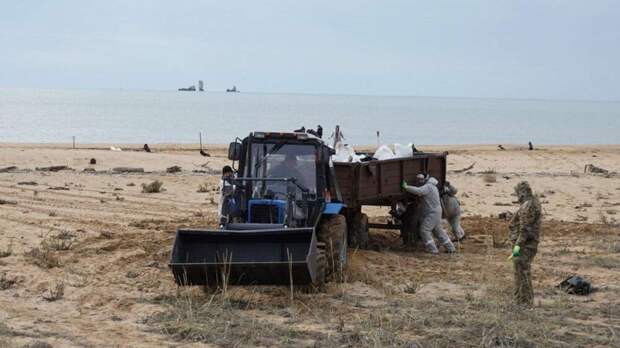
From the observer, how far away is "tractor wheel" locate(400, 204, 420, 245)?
15153mm

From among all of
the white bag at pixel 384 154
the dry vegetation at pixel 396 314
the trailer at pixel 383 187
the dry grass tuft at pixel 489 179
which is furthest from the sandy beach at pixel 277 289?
the dry grass tuft at pixel 489 179

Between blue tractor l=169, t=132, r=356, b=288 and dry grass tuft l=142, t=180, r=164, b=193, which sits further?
dry grass tuft l=142, t=180, r=164, b=193

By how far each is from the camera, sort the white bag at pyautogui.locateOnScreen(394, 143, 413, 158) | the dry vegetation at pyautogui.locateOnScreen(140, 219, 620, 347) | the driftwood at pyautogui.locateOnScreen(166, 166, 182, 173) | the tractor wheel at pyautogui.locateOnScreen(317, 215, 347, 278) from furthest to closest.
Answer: the driftwood at pyautogui.locateOnScreen(166, 166, 182, 173) < the white bag at pyautogui.locateOnScreen(394, 143, 413, 158) < the tractor wheel at pyautogui.locateOnScreen(317, 215, 347, 278) < the dry vegetation at pyautogui.locateOnScreen(140, 219, 620, 347)

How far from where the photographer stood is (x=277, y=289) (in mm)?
10914

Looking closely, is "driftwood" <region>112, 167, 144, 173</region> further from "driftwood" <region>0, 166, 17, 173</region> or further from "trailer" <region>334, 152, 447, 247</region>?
"trailer" <region>334, 152, 447, 247</region>

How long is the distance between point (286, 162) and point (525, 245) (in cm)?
375

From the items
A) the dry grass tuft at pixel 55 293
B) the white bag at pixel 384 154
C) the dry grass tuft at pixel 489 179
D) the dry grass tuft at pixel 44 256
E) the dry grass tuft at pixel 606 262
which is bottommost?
the dry grass tuft at pixel 606 262

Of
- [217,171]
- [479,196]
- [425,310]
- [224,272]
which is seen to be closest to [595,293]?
[425,310]

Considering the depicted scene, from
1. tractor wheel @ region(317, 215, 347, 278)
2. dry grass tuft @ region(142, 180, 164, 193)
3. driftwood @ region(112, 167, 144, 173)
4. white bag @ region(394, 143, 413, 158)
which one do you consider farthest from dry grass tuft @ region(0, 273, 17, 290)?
driftwood @ region(112, 167, 144, 173)

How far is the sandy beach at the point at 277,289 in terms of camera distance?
346 inches

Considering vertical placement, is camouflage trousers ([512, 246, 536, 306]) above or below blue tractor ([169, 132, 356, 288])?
below

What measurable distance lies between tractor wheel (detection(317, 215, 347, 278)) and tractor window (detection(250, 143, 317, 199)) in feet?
2.03

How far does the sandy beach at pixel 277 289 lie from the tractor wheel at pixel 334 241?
29 centimetres

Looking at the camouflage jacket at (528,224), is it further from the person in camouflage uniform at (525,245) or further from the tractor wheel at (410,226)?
the tractor wheel at (410,226)
